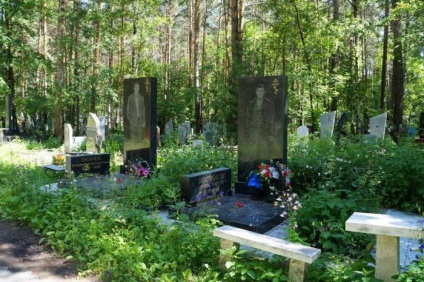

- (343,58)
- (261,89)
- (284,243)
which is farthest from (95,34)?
(284,243)

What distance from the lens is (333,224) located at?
448 centimetres

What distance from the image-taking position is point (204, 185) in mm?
6645

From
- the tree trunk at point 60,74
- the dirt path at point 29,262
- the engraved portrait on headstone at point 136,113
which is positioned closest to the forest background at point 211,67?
the tree trunk at point 60,74

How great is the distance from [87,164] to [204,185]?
359cm

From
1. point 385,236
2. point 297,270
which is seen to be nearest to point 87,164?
point 297,270

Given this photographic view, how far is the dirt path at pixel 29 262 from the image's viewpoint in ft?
13.0

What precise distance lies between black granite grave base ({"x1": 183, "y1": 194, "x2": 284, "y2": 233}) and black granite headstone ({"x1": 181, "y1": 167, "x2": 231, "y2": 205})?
154mm

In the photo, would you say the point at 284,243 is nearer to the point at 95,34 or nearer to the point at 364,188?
the point at 364,188

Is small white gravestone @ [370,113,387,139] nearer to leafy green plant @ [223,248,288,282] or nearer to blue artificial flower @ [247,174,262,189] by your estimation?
blue artificial flower @ [247,174,262,189]

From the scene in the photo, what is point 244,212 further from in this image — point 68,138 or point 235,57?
point 68,138

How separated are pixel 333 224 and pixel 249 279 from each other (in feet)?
5.02

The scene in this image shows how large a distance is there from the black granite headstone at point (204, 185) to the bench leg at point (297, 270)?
2.86 meters

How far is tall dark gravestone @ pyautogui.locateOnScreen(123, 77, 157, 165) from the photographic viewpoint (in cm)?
890

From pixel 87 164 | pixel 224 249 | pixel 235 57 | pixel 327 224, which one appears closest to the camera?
pixel 224 249
